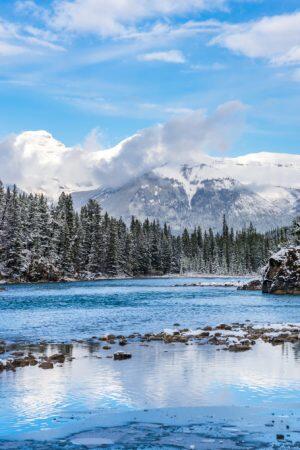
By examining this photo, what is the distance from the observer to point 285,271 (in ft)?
293

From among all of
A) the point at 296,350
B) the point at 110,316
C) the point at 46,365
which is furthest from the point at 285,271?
the point at 46,365

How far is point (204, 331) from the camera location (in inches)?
1673

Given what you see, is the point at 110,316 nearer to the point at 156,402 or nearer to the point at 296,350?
the point at 296,350

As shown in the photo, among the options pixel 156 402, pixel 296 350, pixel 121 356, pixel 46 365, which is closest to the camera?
pixel 156 402

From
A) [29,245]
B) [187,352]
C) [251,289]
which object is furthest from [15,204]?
[187,352]

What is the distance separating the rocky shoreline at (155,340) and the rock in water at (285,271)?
43.2 meters

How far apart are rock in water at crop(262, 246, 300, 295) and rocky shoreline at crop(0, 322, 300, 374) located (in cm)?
4319

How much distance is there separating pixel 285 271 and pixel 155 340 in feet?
179

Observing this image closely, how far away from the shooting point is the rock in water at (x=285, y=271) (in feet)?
288

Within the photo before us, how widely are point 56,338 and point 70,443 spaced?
24264 millimetres

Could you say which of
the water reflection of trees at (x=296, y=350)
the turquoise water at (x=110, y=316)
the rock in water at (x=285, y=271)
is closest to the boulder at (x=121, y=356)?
the water reflection of trees at (x=296, y=350)

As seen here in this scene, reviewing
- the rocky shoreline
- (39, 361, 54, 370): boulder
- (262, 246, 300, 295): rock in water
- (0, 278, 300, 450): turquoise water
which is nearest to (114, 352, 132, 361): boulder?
the rocky shoreline

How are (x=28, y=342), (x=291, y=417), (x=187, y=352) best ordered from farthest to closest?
(x=28, y=342)
(x=187, y=352)
(x=291, y=417)

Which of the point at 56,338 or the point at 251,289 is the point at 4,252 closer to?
the point at 251,289
